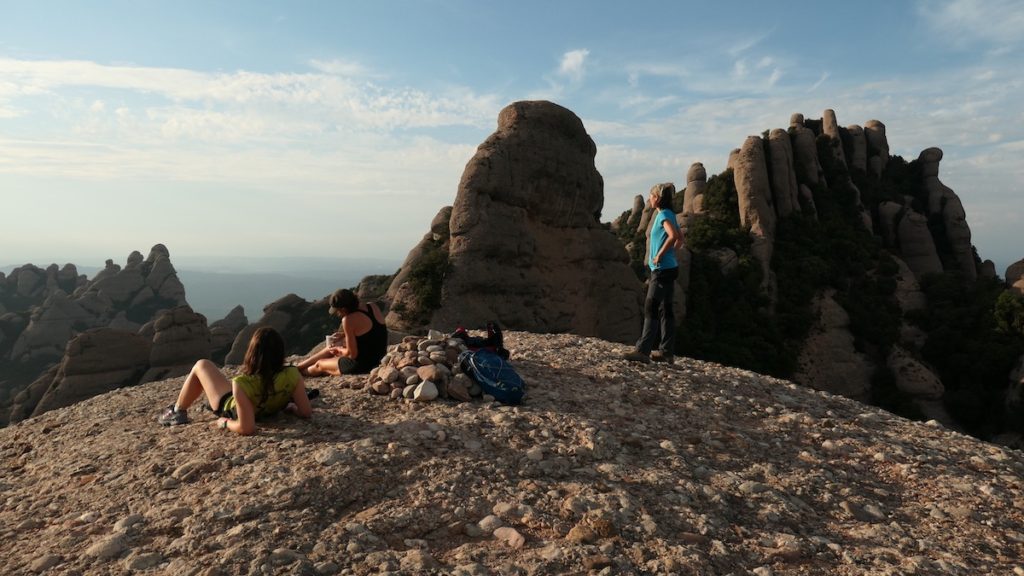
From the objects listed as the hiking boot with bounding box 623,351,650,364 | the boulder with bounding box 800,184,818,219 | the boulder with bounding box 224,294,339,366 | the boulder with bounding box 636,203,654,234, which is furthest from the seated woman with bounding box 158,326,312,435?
the boulder with bounding box 800,184,818,219

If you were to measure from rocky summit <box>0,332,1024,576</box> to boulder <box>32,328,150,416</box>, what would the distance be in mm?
30337

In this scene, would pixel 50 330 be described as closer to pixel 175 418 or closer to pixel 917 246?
pixel 175 418

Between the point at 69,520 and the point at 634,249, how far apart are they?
157 feet

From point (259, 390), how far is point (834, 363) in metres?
43.4

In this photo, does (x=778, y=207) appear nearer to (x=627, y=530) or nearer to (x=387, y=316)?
(x=387, y=316)

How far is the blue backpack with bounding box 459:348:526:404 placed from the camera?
300 inches

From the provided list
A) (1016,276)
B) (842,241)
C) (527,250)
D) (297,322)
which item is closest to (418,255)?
(527,250)

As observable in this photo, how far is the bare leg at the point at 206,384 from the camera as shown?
7199 mm

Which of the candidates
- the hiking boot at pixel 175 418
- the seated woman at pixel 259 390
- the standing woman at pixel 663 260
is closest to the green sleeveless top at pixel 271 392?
the seated woman at pixel 259 390

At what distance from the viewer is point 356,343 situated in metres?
8.93

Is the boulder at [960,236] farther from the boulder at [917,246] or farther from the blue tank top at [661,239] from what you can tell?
the blue tank top at [661,239]

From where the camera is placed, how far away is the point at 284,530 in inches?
181

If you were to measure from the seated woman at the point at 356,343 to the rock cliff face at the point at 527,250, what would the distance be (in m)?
16.1

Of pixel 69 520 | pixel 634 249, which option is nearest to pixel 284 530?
pixel 69 520
